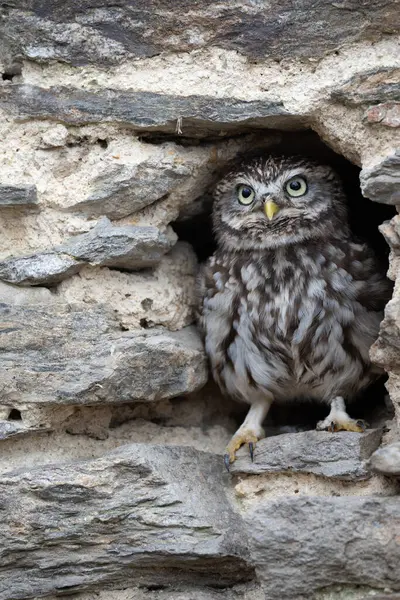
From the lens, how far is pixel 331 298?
3.52 m

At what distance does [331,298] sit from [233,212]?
59cm

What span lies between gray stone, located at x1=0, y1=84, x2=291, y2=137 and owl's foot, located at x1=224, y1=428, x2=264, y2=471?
1.23m

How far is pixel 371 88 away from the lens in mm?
2902

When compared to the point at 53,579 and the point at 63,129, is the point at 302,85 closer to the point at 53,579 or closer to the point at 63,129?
the point at 63,129

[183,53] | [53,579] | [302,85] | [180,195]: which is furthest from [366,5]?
[53,579]

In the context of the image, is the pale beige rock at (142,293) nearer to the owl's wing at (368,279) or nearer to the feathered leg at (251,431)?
the feathered leg at (251,431)

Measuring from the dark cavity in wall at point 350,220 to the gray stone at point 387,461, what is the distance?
3.19ft

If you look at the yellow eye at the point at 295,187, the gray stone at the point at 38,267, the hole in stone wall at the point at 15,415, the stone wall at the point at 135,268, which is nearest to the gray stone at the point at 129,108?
the stone wall at the point at 135,268

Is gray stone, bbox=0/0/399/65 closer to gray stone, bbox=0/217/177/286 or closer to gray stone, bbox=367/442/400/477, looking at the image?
gray stone, bbox=0/217/177/286

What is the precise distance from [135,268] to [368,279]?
39.3 inches

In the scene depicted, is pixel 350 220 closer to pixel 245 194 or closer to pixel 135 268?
pixel 245 194

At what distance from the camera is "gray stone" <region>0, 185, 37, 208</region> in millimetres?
3037

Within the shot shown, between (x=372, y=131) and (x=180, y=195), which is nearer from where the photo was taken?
(x=372, y=131)

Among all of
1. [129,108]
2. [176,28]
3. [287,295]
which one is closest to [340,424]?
[287,295]
